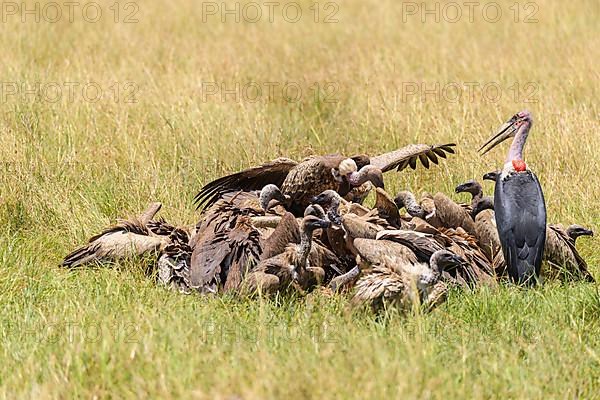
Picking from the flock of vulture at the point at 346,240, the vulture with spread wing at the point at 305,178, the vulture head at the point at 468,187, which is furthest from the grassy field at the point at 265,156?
the vulture head at the point at 468,187

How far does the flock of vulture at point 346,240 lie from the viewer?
593cm

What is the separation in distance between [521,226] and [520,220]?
50 millimetres

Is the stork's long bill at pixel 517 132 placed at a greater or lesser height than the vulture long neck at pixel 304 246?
greater

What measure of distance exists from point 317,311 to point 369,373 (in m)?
1.52

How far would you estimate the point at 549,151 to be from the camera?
8992mm

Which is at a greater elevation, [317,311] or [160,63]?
[160,63]

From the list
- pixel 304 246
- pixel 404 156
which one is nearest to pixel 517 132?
pixel 404 156

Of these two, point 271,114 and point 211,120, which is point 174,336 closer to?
point 211,120

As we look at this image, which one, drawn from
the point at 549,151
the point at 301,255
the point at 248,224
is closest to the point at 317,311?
the point at 301,255

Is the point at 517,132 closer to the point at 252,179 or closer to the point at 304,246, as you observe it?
the point at 252,179

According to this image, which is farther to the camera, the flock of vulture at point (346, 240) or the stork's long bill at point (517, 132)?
the stork's long bill at point (517, 132)

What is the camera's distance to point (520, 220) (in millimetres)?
6484

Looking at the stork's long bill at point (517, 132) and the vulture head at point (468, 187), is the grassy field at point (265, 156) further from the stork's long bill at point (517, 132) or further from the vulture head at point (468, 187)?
the vulture head at point (468, 187)

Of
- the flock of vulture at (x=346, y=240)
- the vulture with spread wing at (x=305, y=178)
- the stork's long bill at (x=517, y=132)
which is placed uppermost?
the stork's long bill at (x=517, y=132)
